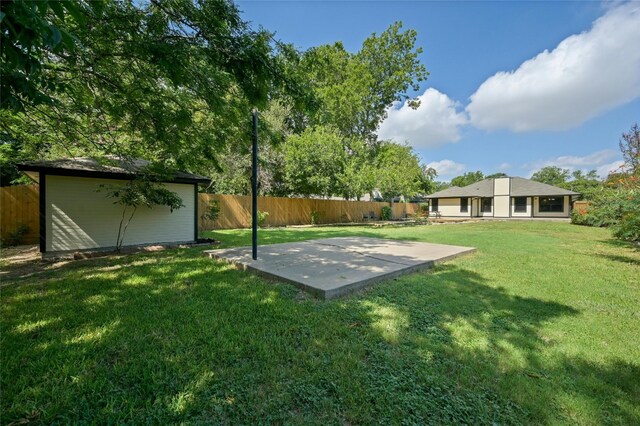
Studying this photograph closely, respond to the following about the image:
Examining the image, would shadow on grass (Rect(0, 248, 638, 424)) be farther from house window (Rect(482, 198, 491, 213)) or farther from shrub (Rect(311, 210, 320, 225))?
house window (Rect(482, 198, 491, 213))

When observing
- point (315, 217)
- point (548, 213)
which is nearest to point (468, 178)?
point (548, 213)

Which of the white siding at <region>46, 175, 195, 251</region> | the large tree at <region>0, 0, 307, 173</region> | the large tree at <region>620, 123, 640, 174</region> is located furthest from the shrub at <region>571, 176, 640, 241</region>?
the white siding at <region>46, 175, 195, 251</region>

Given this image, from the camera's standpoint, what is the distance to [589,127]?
14812 mm

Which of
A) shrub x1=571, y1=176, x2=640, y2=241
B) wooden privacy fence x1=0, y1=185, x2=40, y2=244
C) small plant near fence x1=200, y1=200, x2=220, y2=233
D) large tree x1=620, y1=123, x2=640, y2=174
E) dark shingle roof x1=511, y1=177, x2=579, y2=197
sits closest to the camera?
shrub x1=571, y1=176, x2=640, y2=241

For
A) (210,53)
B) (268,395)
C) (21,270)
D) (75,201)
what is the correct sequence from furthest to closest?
(75,201) → (21,270) → (210,53) → (268,395)

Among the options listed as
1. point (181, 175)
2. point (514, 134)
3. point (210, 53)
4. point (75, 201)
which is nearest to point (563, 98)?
point (514, 134)

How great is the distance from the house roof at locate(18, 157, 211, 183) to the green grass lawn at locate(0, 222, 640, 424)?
11.9 feet

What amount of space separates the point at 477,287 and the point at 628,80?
375 inches

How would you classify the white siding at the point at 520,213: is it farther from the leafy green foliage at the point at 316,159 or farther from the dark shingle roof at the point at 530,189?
the leafy green foliage at the point at 316,159

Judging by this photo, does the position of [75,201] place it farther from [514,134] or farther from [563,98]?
[514,134]

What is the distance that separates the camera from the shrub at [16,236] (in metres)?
8.30

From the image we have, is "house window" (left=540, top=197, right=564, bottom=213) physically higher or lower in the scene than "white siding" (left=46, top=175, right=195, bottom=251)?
higher

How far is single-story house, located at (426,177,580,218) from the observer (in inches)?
1043

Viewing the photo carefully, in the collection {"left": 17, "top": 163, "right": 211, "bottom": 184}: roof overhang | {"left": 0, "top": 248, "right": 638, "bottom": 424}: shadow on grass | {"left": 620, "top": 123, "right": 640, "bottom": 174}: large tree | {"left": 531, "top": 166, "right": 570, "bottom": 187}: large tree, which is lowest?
{"left": 0, "top": 248, "right": 638, "bottom": 424}: shadow on grass
